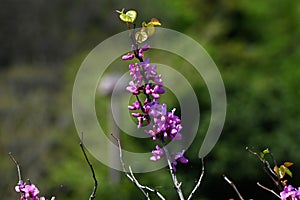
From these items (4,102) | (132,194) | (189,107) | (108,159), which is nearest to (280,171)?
(132,194)

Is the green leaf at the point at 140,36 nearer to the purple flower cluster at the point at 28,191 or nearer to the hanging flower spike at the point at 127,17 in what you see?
the hanging flower spike at the point at 127,17

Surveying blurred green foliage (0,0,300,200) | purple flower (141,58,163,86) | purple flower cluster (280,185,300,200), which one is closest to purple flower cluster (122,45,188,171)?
purple flower (141,58,163,86)

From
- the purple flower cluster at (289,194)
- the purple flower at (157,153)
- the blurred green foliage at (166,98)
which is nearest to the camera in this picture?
the purple flower cluster at (289,194)

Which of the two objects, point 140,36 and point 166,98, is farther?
point 166,98

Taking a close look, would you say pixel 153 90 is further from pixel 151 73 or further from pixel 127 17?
pixel 127 17

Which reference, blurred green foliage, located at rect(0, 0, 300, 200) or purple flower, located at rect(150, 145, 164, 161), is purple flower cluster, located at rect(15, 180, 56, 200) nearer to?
purple flower, located at rect(150, 145, 164, 161)

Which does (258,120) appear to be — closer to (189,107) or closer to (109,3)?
(189,107)

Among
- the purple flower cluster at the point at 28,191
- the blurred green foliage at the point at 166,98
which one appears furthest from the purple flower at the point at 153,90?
the blurred green foliage at the point at 166,98

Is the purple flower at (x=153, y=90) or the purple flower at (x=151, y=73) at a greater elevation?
the purple flower at (x=151, y=73)

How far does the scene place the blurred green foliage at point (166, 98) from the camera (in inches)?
319

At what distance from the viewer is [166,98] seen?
27.0 feet

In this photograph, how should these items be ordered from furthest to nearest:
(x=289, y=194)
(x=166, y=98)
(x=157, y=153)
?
1. (x=166, y=98)
2. (x=157, y=153)
3. (x=289, y=194)

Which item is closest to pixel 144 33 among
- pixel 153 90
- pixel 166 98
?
pixel 153 90

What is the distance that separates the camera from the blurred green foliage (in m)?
8.11
